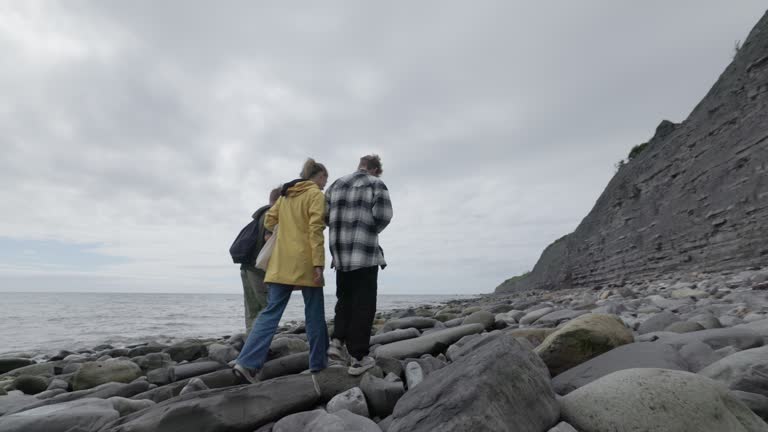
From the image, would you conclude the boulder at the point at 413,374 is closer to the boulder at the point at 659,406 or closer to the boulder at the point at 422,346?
the boulder at the point at 422,346

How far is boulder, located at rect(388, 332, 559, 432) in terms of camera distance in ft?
5.90

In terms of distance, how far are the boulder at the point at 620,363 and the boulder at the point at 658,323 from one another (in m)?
1.49

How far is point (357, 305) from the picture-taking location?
3.46 m

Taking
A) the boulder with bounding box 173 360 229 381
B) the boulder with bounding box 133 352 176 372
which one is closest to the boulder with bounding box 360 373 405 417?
the boulder with bounding box 173 360 229 381

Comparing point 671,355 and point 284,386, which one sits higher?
point 671,355

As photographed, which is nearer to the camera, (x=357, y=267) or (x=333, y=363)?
(x=357, y=267)

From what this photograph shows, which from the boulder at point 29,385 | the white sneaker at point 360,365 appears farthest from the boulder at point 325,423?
the boulder at point 29,385

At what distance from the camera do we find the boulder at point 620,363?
103 inches

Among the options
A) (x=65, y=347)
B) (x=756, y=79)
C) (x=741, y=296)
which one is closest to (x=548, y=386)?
(x=741, y=296)

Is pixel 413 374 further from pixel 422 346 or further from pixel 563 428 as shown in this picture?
pixel 563 428

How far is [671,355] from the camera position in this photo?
275cm

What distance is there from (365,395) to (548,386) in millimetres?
1241

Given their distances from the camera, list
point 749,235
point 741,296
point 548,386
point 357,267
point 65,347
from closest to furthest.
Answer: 1. point 548,386
2. point 357,267
3. point 741,296
4. point 65,347
5. point 749,235

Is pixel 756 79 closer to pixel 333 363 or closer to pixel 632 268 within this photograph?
pixel 632 268
